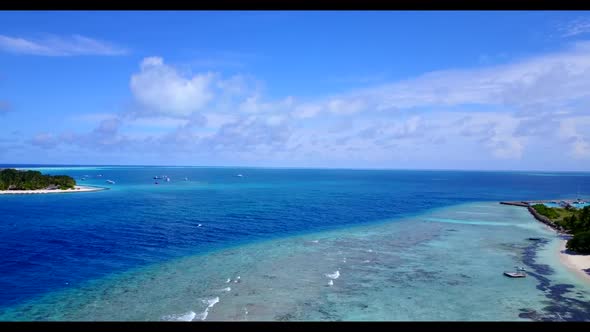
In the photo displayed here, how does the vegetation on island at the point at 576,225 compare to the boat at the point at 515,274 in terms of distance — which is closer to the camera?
the boat at the point at 515,274

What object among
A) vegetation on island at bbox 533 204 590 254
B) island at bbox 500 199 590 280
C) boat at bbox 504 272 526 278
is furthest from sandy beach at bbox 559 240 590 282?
boat at bbox 504 272 526 278

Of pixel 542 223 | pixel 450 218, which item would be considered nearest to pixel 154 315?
pixel 450 218

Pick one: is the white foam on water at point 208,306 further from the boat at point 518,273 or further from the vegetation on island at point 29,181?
the vegetation on island at point 29,181

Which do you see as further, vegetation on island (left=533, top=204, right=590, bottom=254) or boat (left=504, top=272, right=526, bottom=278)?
vegetation on island (left=533, top=204, right=590, bottom=254)

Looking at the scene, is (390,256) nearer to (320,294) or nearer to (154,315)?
(320,294)

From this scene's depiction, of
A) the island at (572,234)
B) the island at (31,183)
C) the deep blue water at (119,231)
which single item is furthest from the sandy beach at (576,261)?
the island at (31,183)

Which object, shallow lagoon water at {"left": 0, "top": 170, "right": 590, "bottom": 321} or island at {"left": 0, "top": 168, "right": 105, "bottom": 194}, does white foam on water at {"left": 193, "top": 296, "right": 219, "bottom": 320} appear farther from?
island at {"left": 0, "top": 168, "right": 105, "bottom": 194}
